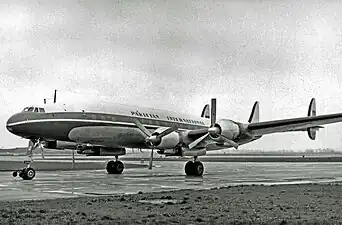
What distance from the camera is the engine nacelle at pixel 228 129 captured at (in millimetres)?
24422

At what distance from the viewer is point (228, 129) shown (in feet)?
80.6

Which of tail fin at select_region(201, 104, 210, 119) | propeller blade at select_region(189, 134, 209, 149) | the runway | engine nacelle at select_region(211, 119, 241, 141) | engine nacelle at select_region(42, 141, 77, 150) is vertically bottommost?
the runway

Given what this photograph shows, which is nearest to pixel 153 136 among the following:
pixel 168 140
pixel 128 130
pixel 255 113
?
pixel 168 140

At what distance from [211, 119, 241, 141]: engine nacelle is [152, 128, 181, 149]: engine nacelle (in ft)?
7.91

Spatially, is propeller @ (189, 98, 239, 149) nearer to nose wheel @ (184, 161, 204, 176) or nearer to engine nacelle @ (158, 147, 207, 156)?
engine nacelle @ (158, 147, 207, 156)

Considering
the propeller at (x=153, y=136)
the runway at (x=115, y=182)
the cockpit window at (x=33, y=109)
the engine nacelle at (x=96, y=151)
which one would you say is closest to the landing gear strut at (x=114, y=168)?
the engine nacelle at (x=96, y=151)

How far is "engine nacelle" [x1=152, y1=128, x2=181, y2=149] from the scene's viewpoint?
83.3 ft

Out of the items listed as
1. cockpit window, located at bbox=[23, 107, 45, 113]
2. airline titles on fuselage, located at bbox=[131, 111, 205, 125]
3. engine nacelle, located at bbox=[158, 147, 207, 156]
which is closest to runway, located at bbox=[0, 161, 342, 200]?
engine nacelle, located at bbox=[158, 147, 207, 156]

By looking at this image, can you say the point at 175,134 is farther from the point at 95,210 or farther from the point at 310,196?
the point at 95,210

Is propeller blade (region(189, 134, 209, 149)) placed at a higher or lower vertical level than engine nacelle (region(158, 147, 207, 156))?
higher

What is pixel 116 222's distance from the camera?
8.88 meters

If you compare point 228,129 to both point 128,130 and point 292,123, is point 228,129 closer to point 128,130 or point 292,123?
point 292,123

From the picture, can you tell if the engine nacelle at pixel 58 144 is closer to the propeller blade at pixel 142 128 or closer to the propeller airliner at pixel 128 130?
the propeller airliner at pixel 128 130

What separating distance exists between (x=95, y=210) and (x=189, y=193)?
4.39 metres
